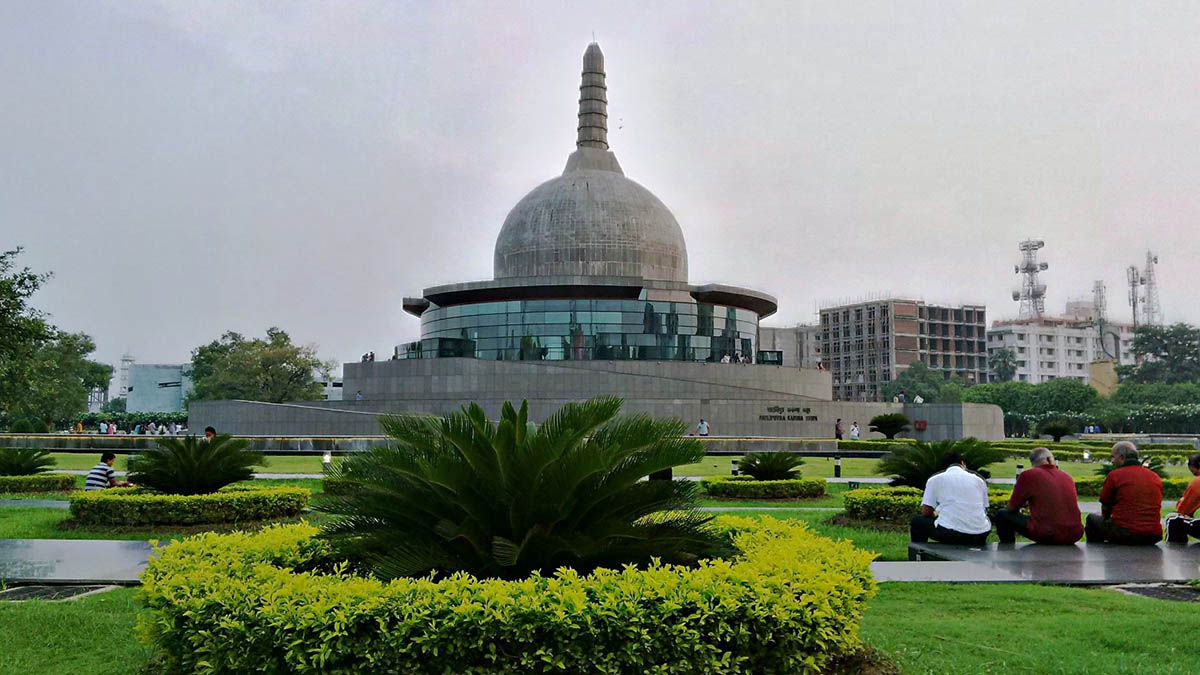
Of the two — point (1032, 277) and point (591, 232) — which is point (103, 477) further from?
point (1032, 277)

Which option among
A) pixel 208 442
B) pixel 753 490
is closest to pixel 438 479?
pixel 208 442

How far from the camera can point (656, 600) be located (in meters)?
4.76

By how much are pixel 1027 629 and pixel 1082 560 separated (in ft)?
10.8

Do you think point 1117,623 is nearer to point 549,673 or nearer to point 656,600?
point 656,600

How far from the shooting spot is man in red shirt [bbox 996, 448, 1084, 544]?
9.70 metres

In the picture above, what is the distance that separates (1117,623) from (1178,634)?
0.37 m

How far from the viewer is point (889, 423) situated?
37.7m

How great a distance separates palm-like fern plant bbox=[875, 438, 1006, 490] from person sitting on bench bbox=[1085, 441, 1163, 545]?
376cm

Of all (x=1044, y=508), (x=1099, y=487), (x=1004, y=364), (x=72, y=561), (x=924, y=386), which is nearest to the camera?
(x=72, y=561)

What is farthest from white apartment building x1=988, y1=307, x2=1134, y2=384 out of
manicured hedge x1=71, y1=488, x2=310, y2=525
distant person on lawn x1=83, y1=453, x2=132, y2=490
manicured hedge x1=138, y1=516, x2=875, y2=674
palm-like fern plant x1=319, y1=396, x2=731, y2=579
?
manicured hedge x1=138, y1=516, x2=875, y2=674

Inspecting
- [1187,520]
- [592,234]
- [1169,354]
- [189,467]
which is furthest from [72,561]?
[1169,354]

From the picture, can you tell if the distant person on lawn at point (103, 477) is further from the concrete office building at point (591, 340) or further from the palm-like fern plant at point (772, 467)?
the concrete office building at point (591, 340)

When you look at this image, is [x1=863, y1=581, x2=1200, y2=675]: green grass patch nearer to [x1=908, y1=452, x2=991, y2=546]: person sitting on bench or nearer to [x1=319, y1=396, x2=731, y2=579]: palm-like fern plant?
[x1=319, y1=396, x2=731, y2=579]: palm-like fern plant

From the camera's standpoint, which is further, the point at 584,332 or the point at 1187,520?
the point at 584,332
